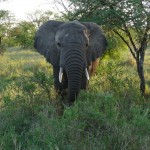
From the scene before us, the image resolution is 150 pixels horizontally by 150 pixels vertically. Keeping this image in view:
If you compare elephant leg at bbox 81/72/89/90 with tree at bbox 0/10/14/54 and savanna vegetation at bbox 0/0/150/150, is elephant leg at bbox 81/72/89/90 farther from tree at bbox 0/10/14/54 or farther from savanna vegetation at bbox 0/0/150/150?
tree at bbox 0/10/14/54

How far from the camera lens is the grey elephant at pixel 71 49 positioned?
21.9 ft

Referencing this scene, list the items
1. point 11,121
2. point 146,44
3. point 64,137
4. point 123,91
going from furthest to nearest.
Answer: point 146,44 < point 123,91 < point 11,121 < point 64,137

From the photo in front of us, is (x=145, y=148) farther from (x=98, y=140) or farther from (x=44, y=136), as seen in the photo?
(x=44, y=136)

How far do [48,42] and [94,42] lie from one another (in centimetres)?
91

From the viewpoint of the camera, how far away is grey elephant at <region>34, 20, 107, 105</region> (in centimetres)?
668

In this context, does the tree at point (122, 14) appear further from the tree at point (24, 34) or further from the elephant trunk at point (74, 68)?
the tree at point (24, 34)

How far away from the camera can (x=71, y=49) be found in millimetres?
6738

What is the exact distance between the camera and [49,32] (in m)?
8.03

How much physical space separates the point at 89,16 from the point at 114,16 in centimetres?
84

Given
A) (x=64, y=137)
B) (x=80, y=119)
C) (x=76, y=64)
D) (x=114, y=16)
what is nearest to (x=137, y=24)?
(x=114, y=16)

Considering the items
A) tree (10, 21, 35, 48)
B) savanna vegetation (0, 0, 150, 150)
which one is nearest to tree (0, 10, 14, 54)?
tree (10, 21, 35, 48)

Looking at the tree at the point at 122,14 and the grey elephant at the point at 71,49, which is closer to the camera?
the grey elephant at the point at 71,49

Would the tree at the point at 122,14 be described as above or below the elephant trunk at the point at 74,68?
above

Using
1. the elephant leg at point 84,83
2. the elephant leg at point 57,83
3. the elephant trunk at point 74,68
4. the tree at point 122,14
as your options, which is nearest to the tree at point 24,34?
the tree at point 122,14
